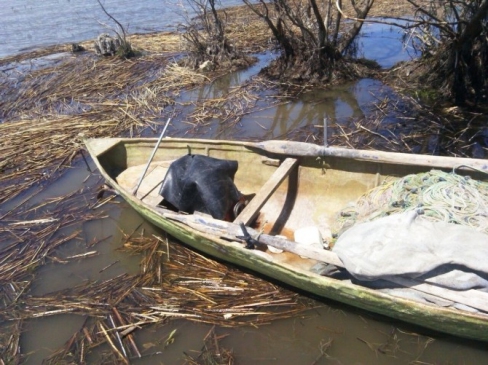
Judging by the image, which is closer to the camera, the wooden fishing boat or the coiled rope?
the wooden fishing boat

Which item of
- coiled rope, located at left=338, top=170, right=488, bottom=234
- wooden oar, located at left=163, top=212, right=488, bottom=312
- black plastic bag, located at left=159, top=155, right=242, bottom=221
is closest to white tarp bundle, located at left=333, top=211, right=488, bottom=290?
wooden oar, located at left=163, top=212, right=488, bottom=312

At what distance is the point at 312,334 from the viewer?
3186 millimetres

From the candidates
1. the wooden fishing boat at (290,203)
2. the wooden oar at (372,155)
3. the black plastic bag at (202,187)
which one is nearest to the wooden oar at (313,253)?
the wooden fishing boat at (290,203)

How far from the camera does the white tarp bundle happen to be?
251 cm

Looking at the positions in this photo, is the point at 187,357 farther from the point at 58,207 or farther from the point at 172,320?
the point at 58,207

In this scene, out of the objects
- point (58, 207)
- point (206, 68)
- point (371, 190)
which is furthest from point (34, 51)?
point (371, 190)

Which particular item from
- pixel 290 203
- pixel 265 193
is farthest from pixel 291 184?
pixel 265 193

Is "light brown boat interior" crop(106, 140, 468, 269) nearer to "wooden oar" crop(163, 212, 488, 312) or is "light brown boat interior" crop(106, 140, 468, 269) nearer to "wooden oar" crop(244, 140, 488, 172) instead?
"wooden oar" crop(244, 140, 488, 172)

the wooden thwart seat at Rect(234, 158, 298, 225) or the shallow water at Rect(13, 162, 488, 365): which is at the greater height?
the wooden thwart seat at Rect(234, 158, 298, 225)

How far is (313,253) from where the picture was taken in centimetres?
293

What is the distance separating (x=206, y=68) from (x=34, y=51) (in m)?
7.05

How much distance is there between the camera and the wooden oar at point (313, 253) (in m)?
2.43

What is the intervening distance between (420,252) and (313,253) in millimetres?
739

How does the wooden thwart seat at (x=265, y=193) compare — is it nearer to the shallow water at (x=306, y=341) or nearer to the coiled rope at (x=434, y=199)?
the coiled rope at (x=434, y=199)
